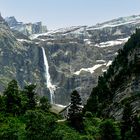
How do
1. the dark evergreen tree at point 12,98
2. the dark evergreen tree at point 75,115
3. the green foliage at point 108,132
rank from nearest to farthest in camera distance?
the green foliage at point 108,132, the dark evergreen tree at point 75,115, the dark evergreen tree at point 12,98

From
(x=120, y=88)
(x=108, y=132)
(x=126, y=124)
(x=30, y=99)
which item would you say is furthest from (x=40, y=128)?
(x=120, y=88)

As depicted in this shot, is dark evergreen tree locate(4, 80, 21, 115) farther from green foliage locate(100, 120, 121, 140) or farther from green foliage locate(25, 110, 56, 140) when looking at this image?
green foliage locate(25, 110, 56, 140)

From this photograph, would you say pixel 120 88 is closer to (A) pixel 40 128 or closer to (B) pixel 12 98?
(B) pixel 12 98

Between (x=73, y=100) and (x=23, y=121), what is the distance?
1487 cm

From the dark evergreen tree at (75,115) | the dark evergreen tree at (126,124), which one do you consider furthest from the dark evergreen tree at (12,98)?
the dark evergreen tree at (126,124)

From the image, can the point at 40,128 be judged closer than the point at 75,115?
Yes

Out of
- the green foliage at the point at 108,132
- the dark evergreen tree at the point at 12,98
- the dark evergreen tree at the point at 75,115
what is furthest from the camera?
the dark evergreen tree at the point at 12,98

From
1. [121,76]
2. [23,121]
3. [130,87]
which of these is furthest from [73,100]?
[121,76]

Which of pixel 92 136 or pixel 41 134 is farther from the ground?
pixel 41 134

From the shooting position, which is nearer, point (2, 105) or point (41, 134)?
point (41, 134)

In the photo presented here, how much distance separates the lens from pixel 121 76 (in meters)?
177

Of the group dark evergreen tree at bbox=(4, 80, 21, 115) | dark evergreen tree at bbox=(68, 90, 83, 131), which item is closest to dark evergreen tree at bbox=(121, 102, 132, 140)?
dark evergreen tree at bbox=(68, 90, 83, 131)

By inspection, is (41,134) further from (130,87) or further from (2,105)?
(130,87)

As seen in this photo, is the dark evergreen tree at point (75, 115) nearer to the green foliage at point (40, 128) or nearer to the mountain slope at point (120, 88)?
the mountain slope at point (120, 88)
